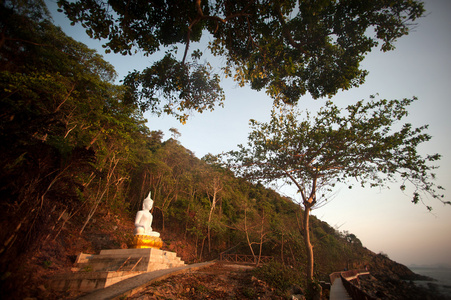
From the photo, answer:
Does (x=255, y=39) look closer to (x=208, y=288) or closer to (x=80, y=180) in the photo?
(x=208, y=288)

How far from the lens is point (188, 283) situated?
17.5ft

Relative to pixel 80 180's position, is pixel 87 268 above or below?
below

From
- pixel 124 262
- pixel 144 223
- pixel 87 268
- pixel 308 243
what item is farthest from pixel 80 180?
pixel 308 243

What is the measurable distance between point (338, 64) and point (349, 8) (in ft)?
4.10

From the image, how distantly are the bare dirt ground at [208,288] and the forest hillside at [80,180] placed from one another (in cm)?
211

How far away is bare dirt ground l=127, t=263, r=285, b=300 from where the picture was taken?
440 centimetres

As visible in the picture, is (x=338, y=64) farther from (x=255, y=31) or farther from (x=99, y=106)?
(x=99, y=106)

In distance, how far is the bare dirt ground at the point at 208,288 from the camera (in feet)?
14.4

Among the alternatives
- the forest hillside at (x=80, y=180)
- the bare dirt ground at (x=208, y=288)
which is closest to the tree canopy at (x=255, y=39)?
the forest hillside at (x=80, y=180)

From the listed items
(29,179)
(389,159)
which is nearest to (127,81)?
(29,179)

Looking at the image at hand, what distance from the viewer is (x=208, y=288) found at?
17.4 ft

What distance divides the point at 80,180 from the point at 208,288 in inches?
334

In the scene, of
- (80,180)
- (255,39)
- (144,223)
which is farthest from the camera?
(80,180)

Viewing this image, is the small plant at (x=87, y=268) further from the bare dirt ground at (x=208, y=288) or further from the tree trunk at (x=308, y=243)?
the tree trunk at (x=308, y=243)
